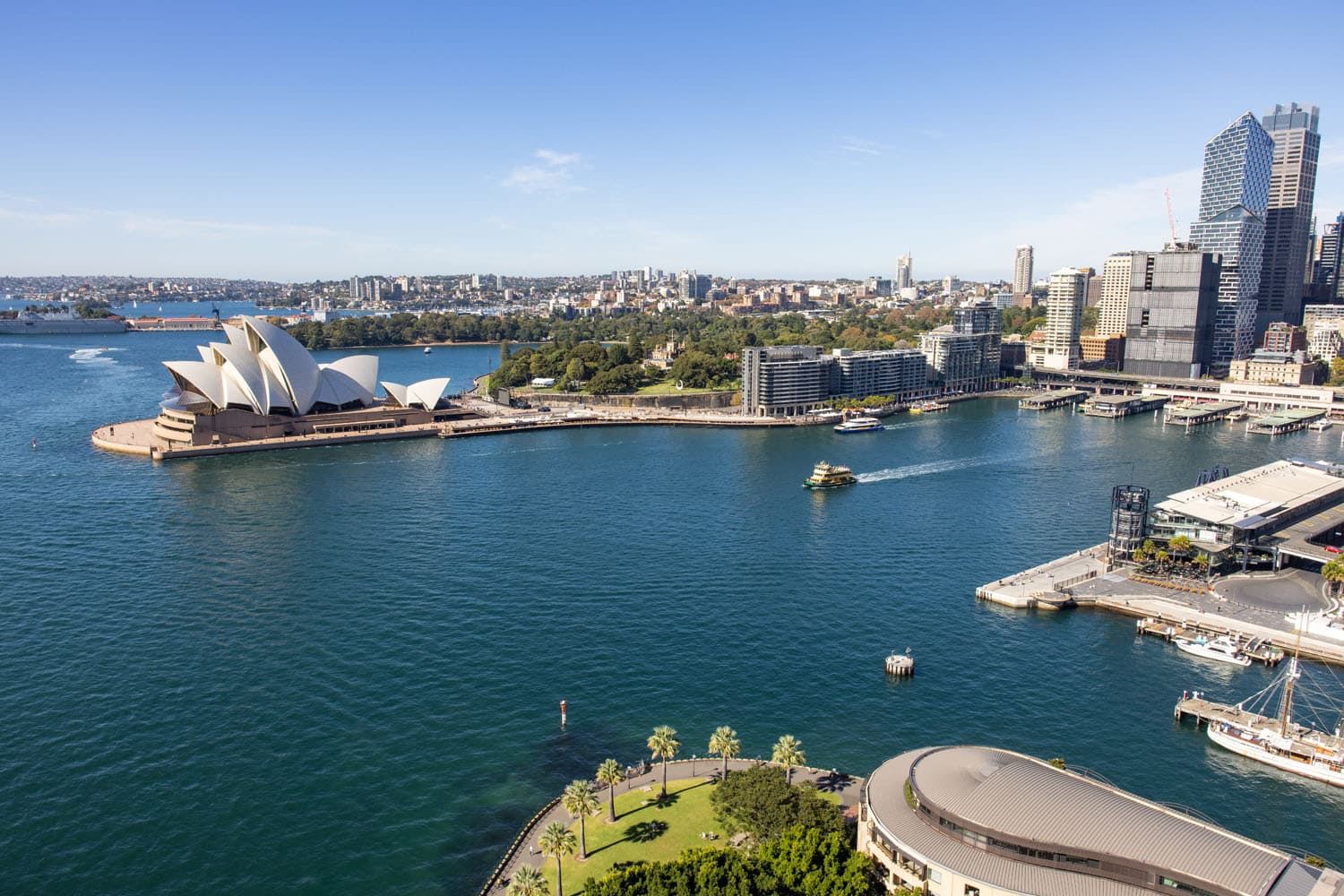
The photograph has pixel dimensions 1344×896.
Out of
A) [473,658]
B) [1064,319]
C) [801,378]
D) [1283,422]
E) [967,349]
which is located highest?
[1064,319]

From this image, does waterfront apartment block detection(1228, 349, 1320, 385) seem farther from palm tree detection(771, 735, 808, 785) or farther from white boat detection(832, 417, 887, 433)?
palm tree detection(771, 735, 808, 785)

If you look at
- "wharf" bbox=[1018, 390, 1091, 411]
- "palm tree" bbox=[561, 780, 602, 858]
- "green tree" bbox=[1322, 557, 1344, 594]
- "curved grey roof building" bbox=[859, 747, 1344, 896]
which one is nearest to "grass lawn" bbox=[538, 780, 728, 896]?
"palm tree" bbox=[561, 780, 602, 858]

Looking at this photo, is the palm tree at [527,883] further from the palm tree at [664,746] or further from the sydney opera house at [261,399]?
the sydney opera house at [261,399]

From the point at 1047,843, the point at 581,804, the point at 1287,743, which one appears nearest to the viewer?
the point at 1047,843

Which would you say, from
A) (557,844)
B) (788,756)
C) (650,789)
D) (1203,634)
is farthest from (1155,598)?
(557,844)

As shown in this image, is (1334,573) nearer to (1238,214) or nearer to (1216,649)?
(1216,649)

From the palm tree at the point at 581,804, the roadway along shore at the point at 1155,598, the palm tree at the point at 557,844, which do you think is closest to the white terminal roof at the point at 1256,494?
the roadway along shore at the point at 1155,598

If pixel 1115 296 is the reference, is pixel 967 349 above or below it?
below
